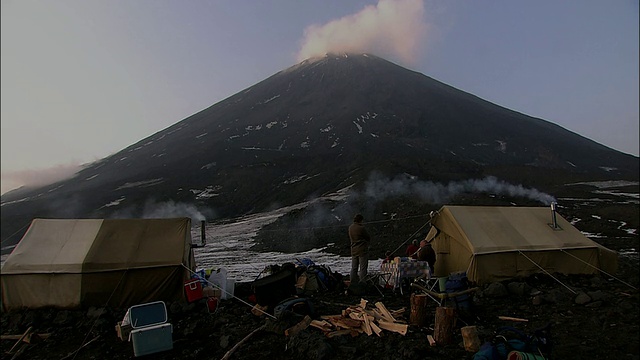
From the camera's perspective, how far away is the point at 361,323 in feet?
26.0

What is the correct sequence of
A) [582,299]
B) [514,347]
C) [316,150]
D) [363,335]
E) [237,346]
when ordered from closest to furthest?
1. [514,347]
2. [237,346]
3. [363,335]
4. [582,299]
5. [316,150]

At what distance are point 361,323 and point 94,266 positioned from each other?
20.4 feet

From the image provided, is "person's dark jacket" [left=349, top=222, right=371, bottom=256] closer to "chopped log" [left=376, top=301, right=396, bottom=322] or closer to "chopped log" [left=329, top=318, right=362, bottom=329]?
"chopped log" [left=376, top=301, right=396, bottom=322]

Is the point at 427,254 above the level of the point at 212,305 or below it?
above

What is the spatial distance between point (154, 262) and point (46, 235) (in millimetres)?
2918

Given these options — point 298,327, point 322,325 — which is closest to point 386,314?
point 322,325

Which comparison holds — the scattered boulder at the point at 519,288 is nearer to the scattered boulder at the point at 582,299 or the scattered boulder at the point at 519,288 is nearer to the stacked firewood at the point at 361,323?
the scattered boulder at the point at 582,299

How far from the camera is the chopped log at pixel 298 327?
25.3 feet

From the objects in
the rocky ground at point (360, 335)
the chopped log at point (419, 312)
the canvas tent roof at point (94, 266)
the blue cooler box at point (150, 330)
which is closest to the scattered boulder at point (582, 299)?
the rocky ground at point (360, 335)

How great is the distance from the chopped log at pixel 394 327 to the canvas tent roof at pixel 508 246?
163 inches

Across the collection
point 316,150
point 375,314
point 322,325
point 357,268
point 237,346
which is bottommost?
point 237,346

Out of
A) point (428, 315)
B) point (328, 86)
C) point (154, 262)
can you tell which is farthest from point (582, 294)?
point (328, 86)

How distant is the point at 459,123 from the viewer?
9725 cm

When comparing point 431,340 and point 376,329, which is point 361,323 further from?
point 431,340
